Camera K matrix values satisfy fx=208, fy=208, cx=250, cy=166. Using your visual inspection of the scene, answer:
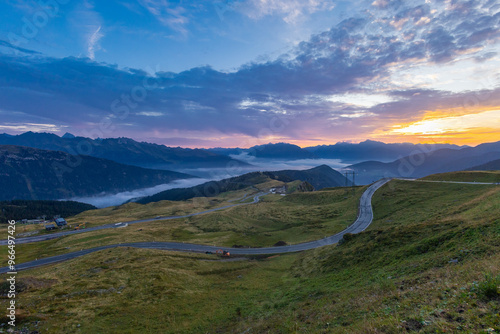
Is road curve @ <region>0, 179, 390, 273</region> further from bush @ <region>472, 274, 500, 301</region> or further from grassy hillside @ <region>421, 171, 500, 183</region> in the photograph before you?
bush @ <region>472, 274, 500, 301</region>

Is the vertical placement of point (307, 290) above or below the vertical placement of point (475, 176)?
below

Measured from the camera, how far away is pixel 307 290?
29.2 meters

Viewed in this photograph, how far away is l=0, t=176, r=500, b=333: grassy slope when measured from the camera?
1219cm

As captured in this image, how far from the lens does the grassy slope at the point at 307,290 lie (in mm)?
12188

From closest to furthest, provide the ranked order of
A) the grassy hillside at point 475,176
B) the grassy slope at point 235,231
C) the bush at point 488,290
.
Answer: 1. the bush at point 488,290
2. the grassy slope at point 235,231
3. the grassy hillside at point 475,176

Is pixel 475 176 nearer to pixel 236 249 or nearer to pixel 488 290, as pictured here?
pixel 236 249

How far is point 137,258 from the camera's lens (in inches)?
2003

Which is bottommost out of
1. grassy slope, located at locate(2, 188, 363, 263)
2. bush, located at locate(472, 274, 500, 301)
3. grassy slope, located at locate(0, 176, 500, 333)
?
grassy slope, located at locate(2, 188, 363, 263)

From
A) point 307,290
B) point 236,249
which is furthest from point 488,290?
point 236,249

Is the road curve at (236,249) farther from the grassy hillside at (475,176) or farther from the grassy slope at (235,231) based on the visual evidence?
the grassy hillside at (475,176)

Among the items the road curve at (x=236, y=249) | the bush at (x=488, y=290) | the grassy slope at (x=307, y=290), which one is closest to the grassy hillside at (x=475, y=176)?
the road curve at (x=236, y=249)

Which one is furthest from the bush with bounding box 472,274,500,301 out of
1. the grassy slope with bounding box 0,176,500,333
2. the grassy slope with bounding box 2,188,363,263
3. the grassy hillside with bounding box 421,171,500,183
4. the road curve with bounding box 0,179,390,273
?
the grassy hillside with bounding box 421,171,500,183

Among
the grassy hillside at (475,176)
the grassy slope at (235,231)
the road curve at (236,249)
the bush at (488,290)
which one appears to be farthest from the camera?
the grassy hillside at (475,176)

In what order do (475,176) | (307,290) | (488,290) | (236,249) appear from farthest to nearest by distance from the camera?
(475,176) → (236,249) → (307,290) → (488,290)
